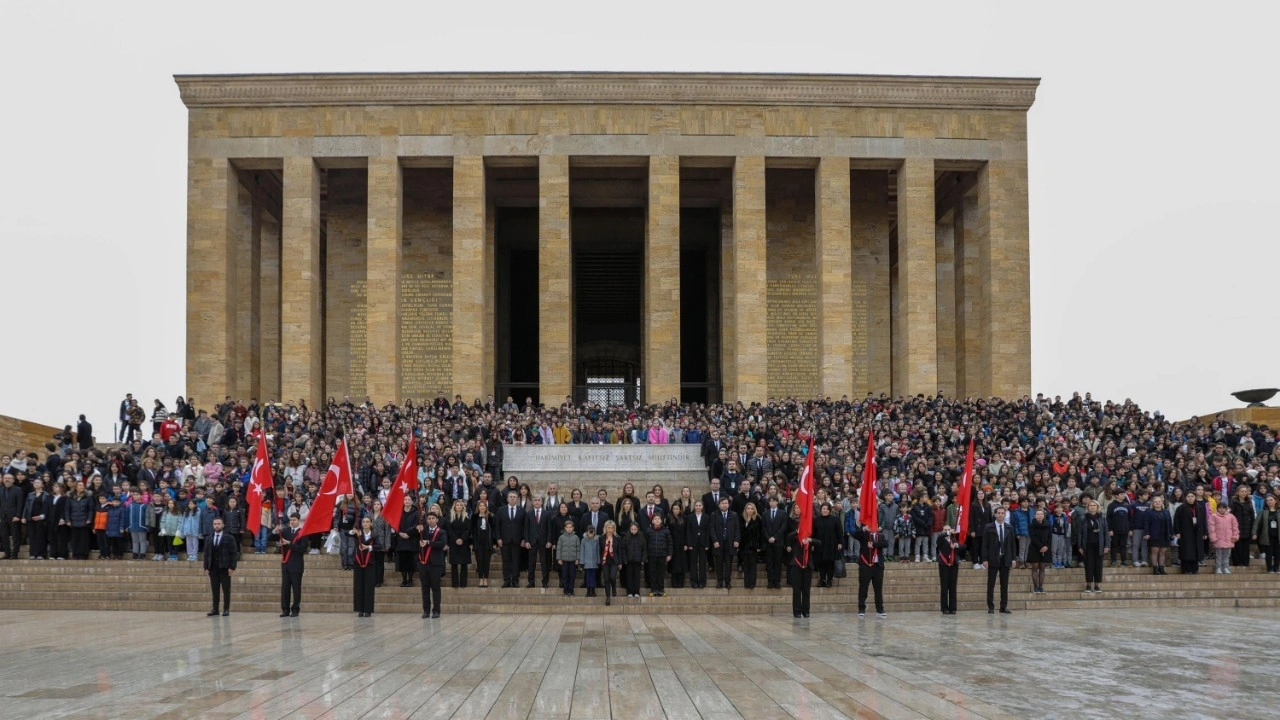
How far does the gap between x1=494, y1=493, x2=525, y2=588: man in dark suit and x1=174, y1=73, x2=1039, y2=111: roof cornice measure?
63.0 ft

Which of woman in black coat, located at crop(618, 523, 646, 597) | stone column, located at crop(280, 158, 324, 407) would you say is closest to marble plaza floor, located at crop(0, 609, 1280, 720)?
woman in black coat, located at crop(618, 523, 646, 597)

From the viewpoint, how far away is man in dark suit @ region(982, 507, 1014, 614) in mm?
16750

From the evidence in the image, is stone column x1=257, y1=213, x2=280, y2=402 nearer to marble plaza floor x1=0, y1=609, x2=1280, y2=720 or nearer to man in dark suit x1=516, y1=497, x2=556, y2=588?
man in dark suit x1=516, y1=497, x2=556, y2=588

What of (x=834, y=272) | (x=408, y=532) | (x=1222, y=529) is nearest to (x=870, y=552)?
(x=408, y=532)

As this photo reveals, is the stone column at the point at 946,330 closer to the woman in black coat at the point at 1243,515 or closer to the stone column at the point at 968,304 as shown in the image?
the stone column at the point at 968,304

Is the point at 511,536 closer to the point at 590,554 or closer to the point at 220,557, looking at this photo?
the point at 590,554

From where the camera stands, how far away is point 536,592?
59.3 ft

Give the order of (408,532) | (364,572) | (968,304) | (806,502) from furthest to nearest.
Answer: (968,304) → (408,532) → (364,572) → (806,502)

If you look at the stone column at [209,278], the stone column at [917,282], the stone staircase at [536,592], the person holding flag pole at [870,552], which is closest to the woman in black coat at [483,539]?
the stone staircase at [536,592]

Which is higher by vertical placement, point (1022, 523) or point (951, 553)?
point (1022, 523)

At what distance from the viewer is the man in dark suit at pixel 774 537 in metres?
18.0

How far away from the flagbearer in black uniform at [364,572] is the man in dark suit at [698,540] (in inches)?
184

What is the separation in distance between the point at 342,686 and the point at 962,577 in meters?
12.1

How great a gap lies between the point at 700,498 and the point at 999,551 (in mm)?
6217
